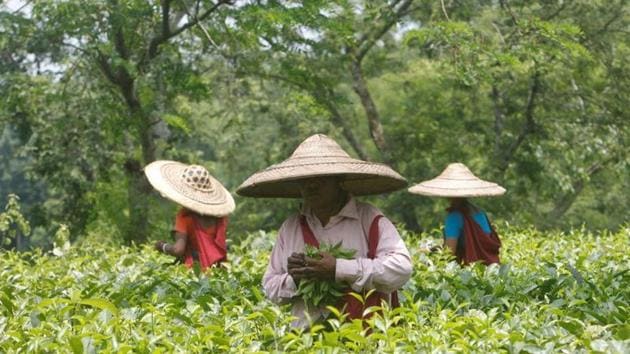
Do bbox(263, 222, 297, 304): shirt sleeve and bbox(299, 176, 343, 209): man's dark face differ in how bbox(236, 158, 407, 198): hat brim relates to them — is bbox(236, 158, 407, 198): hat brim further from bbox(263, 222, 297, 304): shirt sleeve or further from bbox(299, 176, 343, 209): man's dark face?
bbox(263, 222, 297, 304): shirt sleeve

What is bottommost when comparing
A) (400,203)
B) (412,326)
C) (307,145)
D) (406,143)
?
(400,203)

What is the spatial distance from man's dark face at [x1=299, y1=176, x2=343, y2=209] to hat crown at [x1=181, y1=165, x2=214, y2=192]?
269 centimetres

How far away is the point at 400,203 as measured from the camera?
61.0 feet

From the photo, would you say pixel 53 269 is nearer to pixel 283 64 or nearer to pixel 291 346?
pixel 291 346

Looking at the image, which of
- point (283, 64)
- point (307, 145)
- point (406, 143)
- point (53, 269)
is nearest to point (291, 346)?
point (307, 145)

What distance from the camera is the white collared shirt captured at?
346 cm

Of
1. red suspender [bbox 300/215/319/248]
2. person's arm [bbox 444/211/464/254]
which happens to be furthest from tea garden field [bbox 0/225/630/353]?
red suspender [bbox 300/215/319/248]

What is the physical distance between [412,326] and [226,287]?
1554 mm

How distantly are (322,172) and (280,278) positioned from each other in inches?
18.3

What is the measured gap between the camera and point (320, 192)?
3.73 m

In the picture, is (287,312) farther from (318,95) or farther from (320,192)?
(318,95)

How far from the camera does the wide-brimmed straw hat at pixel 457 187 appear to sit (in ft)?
21.3

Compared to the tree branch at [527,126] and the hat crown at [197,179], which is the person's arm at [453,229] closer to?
the hat crown at [197,179]

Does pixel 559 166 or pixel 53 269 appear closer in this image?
pixel 53 269
